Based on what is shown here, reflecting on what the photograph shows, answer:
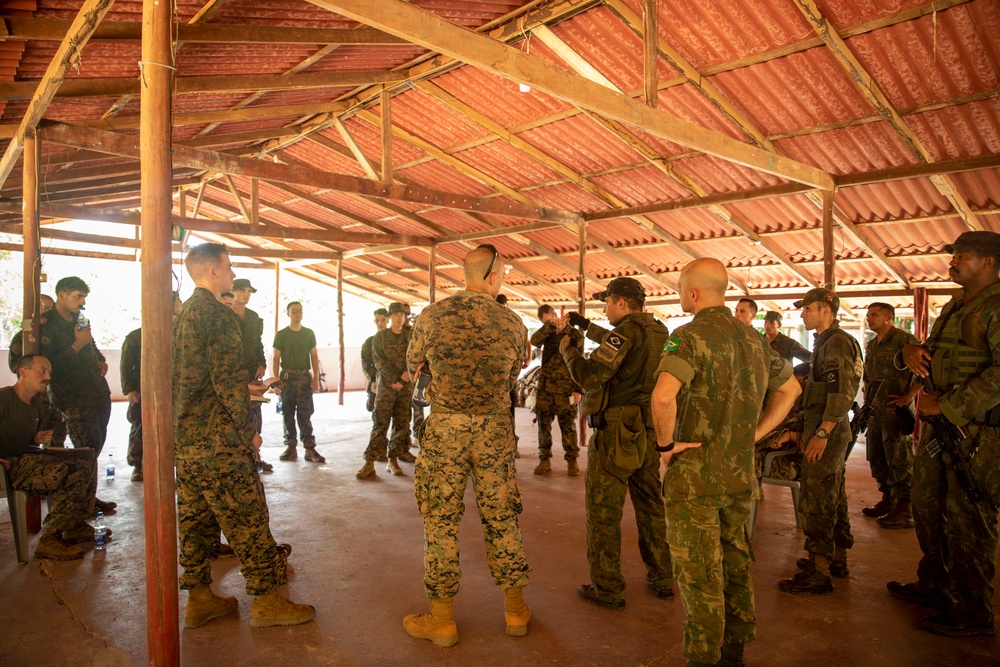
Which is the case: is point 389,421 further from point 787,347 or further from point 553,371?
point 787,347

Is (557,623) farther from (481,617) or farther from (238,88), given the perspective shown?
(238,88)

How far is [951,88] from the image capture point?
5.26 meters

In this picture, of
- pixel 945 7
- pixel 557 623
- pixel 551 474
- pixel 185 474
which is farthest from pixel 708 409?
pixel 551 474

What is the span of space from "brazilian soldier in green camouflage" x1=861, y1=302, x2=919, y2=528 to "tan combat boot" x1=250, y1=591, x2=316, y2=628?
14.2ft

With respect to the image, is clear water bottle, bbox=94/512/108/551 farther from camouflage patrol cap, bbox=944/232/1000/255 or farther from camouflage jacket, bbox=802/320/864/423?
camouflage patrol cap, bbox=944/232/1000/255

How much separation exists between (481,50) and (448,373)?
1.74 meters

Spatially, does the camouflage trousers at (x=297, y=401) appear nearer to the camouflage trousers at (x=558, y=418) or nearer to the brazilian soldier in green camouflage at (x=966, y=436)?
the camouflage trousers at (x=558, y=418)

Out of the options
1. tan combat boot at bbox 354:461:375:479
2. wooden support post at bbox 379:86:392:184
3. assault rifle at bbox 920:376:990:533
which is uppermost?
wooden support post at bbox 379:86:392:184

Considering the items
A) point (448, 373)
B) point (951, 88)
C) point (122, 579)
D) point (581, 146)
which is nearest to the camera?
point (448, 373)

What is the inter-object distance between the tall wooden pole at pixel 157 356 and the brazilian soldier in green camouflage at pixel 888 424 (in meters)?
4.84

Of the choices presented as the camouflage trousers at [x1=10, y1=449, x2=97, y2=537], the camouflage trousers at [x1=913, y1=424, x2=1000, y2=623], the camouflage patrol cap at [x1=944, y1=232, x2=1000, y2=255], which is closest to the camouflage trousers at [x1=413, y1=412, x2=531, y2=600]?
the camouflage trousers at [x1=913, y1=424, x2=1000, y2=623]

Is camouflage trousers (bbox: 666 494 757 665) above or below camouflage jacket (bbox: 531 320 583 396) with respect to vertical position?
below

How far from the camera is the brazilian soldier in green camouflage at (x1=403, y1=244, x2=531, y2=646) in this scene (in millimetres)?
3020

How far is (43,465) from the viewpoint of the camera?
162 inches
